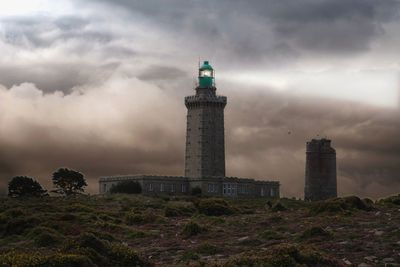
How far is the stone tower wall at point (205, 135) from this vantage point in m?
132

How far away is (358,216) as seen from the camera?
4191cm

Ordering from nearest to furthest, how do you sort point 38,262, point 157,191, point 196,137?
1. point 38,262
2. point 157,191
3. point 196,137

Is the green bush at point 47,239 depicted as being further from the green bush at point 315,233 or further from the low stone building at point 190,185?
the low stone building at point 190,185

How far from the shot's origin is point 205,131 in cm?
13262

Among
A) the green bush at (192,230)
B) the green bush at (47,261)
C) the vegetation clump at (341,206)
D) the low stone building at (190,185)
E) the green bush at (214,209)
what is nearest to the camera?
the green bush at (47,261)

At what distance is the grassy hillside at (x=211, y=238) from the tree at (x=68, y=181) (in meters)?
55.7

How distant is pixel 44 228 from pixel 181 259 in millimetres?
12585

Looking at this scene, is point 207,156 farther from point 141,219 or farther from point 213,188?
point 141,219

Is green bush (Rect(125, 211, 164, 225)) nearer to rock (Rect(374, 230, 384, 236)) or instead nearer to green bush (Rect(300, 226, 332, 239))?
green bush (Rect(300, 226, 332, 239))

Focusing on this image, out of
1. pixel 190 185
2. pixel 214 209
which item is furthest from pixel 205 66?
pixel 214 209

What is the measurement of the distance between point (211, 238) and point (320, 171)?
88.7 metres

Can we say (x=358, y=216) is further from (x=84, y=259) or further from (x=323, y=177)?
(x=323, y=177)

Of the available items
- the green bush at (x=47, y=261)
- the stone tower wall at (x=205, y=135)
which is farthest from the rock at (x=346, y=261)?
the stone tower wall at (x=205, y=135)

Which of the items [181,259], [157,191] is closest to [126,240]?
[181,259]
